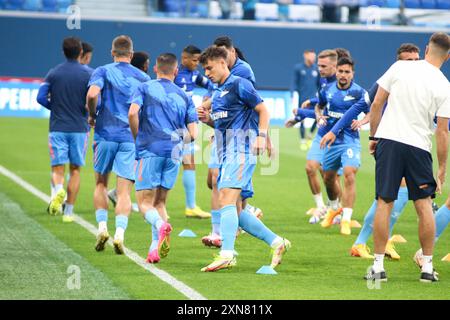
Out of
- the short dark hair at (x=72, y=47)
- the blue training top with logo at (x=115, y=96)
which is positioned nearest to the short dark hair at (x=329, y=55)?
the short dark hair at (x=72, y=47)

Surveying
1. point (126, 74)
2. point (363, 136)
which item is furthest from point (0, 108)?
point (126, 74)

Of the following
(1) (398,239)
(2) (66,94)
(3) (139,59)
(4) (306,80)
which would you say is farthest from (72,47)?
(4) (306,80)

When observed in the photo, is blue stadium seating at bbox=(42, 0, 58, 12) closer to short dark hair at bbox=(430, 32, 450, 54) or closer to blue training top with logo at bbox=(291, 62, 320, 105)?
blue training top with logo at bbox=(291, 62, 320, 105)

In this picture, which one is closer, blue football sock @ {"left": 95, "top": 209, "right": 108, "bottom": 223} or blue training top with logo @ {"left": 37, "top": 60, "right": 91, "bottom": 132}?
blue football sock @ {"left": 95, "top": 209, "right": 108, "bottom": 223}

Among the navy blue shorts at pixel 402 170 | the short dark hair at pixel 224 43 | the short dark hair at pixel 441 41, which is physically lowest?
the navy blue shorts at pixel 402 170

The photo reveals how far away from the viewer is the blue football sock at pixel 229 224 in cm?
991

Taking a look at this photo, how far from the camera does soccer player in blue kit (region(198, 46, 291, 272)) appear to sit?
9945mm

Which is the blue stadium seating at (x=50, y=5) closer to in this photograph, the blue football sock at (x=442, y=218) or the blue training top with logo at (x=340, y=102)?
the blue training top with logo at (x=340, y=102)

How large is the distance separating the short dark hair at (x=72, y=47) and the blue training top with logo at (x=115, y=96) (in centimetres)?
241

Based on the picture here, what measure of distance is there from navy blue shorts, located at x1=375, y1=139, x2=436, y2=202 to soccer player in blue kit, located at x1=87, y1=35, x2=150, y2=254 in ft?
9.80

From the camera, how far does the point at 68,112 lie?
14.0 metres

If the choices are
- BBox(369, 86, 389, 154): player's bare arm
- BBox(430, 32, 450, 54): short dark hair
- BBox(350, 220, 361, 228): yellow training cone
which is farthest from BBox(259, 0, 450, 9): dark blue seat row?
BBox(369, 86, 389, 154): player's bare arm

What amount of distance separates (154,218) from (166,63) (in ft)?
5.03

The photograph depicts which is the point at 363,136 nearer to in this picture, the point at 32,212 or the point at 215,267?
the point at 32,212
